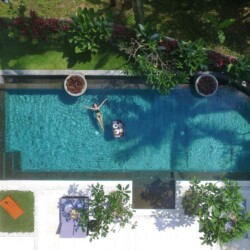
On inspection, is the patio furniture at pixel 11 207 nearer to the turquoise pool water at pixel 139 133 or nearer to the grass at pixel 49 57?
the turquoise pool water at pixel 139 133

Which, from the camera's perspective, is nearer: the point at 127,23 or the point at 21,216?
the point at 127,23

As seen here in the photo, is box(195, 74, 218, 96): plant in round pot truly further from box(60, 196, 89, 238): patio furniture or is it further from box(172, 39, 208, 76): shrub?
box(60, 196, 89, 238): patio furniture

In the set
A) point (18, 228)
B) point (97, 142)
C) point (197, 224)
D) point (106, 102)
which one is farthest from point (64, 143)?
point (197, 224)

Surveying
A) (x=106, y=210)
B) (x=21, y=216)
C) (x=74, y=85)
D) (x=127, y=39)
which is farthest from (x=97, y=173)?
(x=127, y=39)

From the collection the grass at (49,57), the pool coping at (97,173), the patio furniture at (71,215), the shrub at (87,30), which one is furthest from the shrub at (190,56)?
the patio furniture at (71,215)

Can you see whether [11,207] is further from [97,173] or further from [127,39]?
[127,39]

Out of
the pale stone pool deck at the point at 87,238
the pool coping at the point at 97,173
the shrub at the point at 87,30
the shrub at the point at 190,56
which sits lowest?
the pale stone pool deck at the point at 87,238
